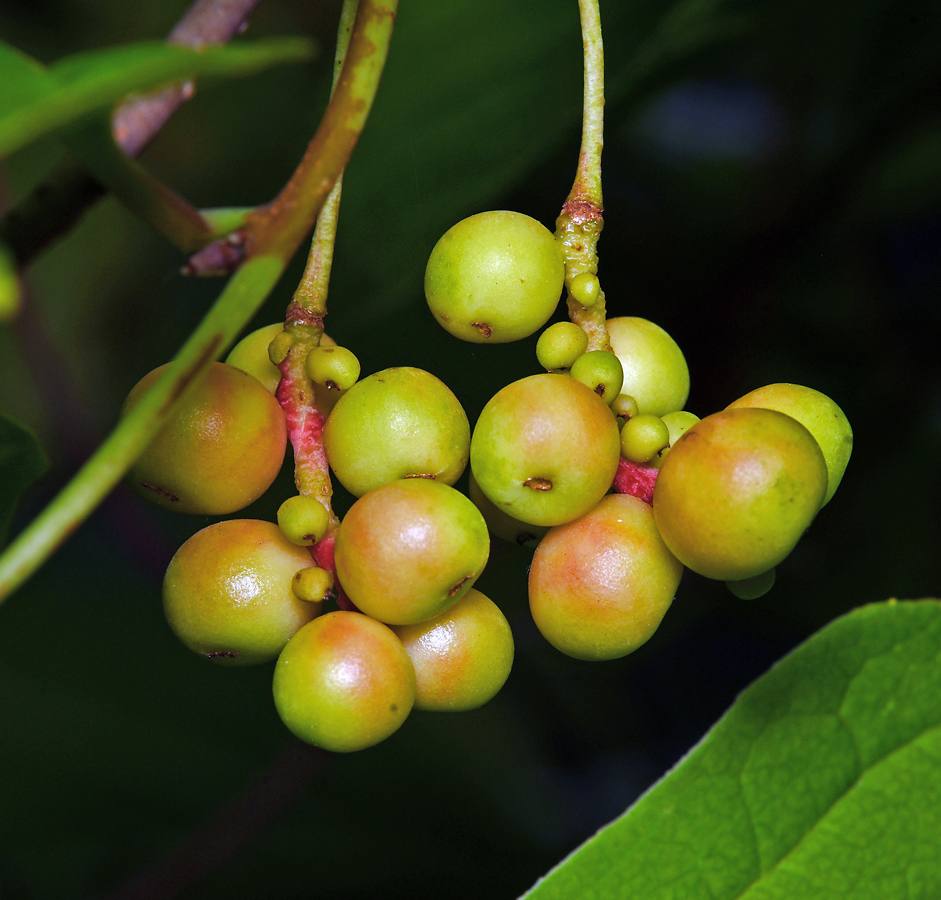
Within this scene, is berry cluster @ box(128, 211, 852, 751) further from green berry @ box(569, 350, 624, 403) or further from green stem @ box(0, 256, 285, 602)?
green stem @ box(0, 256, 285, 602)

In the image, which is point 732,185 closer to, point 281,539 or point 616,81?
point 616,81

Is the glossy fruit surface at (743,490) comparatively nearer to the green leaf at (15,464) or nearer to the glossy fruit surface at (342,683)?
the glossy fruit surface at (342,683)

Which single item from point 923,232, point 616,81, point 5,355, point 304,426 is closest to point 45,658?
point 5,355

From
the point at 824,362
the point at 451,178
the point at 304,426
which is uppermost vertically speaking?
the point at 451,178

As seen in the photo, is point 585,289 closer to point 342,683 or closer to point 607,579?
point 607,579

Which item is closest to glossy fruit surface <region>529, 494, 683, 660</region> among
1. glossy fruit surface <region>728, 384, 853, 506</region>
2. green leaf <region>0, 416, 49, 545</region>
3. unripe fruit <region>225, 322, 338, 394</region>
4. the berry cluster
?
the berry cluster

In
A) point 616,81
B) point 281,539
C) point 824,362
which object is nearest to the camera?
point 281,539
